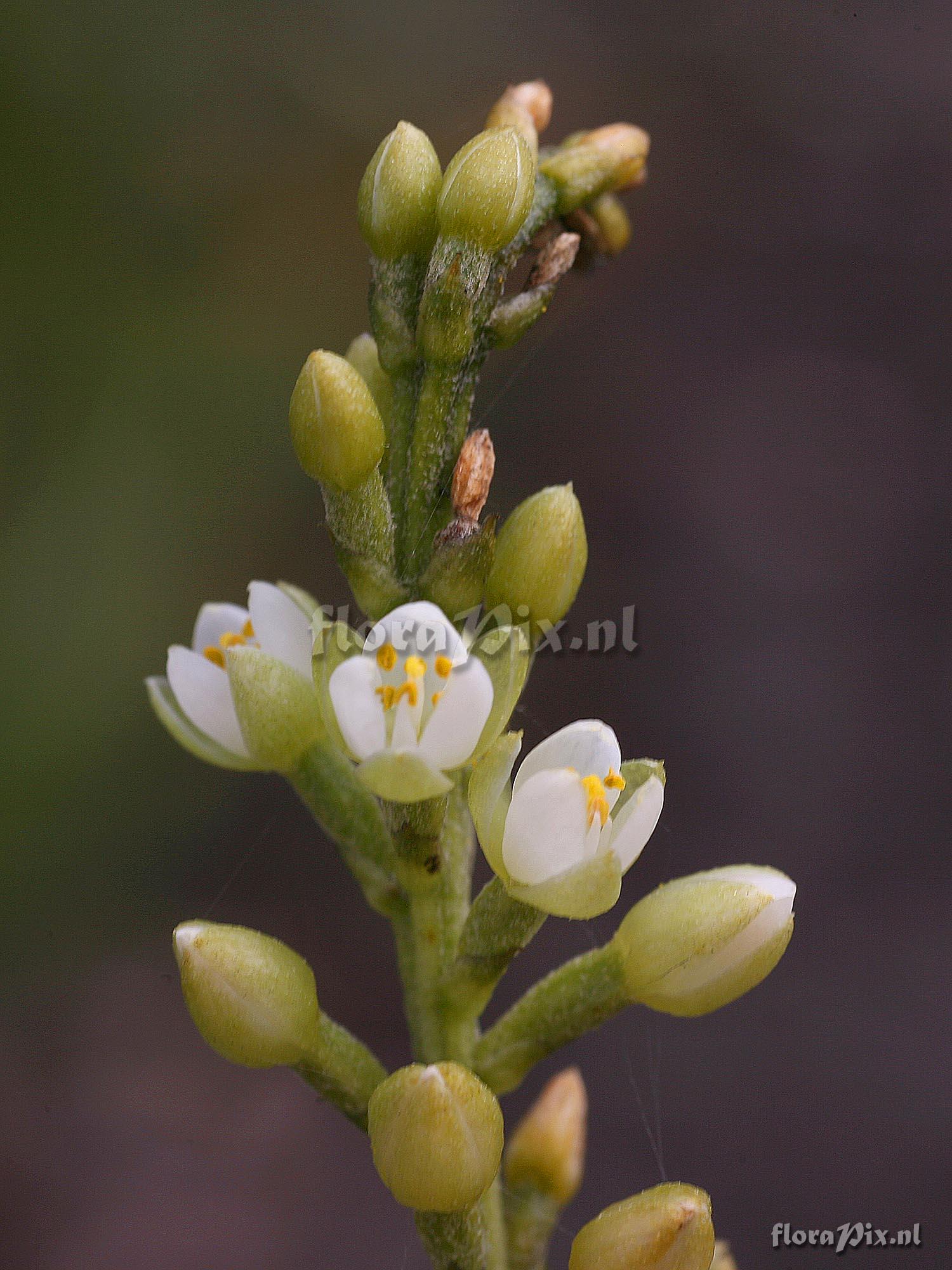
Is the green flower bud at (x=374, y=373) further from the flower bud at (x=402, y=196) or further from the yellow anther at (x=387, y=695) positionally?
the yellow anther at (x=387, y=695)

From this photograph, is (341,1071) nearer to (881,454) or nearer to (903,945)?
(903,945)

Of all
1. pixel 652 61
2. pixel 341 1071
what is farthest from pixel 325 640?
pixel 652 61

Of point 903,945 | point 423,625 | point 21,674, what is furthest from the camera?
point 903,945

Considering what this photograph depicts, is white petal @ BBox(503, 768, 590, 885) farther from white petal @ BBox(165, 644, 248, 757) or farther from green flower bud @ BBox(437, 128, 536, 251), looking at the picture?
green flower bud @ BBox(437, 128, 536, 251)

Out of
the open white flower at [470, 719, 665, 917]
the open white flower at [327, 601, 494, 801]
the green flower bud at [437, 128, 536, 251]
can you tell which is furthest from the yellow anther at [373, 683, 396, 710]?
the green flower bud at [437, 128, 536, 251]

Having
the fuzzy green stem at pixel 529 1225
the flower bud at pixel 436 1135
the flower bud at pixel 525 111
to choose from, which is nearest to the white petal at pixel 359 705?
the flower bud at pixel 436 1135

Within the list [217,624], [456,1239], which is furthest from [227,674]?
[456,1239]
